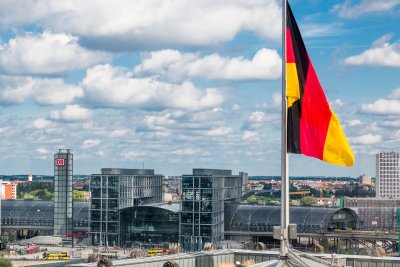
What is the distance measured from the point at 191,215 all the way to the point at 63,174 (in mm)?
38985

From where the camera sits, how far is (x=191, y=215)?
17288 cm

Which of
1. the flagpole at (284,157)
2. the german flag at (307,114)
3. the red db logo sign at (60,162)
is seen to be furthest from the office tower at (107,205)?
the german flag at (307,114)

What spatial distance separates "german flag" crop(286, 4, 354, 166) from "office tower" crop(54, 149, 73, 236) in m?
168

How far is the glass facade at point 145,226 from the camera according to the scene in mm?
180750

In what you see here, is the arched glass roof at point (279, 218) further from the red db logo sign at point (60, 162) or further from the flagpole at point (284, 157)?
the flagpole at point (284, 157)

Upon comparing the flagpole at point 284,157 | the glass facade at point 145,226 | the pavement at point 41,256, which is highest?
the flagpole at point 284,157

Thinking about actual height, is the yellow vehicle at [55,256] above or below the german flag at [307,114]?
below

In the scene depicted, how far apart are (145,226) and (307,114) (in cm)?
15633

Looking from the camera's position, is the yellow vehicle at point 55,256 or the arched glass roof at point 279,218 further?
the arched glass roof at point 279,218

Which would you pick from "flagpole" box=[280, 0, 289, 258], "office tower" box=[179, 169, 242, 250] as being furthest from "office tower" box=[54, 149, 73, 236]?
"flagpole" box=[280, 0, 289, 258]

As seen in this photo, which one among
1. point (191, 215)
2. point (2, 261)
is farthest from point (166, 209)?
point (2, 261)

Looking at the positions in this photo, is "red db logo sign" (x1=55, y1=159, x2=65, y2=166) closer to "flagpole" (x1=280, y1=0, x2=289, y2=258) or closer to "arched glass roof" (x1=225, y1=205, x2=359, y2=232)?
"arched glass roof" (x1=225, y1=205, x2=359, y2=232)

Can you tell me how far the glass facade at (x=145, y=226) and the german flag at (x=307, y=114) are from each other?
153 m

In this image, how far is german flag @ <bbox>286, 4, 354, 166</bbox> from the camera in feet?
93.3
